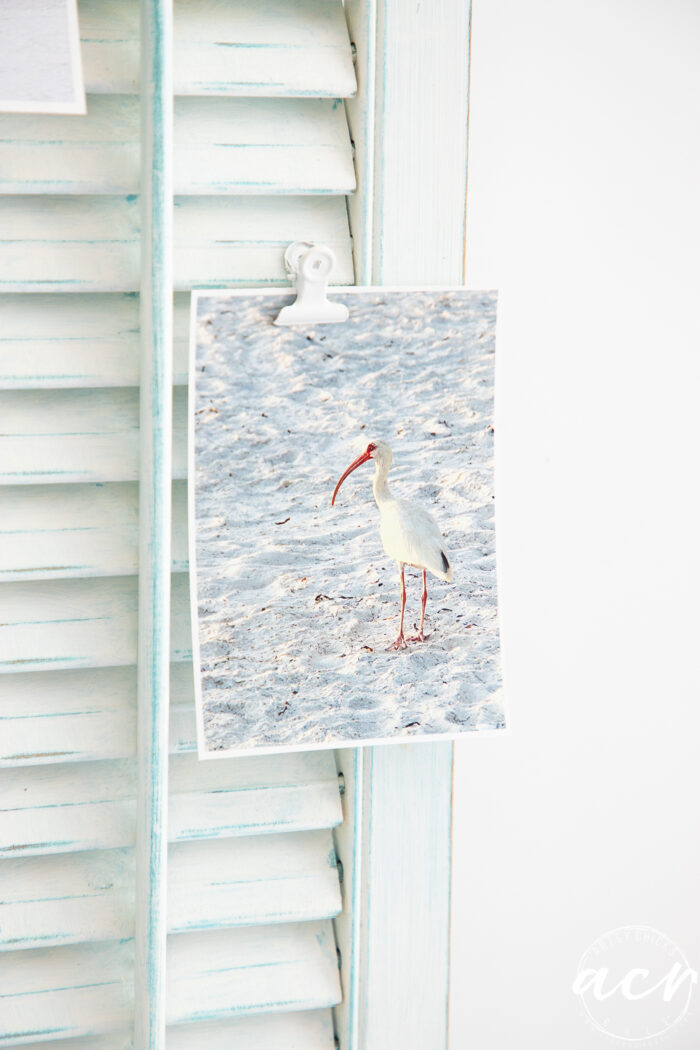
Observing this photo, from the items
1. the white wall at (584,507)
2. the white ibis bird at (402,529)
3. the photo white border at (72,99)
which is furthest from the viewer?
the white wall at (584,507)

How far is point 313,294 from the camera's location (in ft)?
2.41

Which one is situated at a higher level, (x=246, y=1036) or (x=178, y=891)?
(x=178, y=891)

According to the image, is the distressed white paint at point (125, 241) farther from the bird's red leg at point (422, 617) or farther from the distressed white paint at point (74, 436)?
the bird's red leg at point (422, 617)

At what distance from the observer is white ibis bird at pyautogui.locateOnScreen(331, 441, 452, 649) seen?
770 mm

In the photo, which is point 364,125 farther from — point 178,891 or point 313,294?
point 178,891

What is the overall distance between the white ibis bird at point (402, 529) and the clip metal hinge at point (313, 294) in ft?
0.34

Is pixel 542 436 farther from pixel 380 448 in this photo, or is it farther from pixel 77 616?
pixel 77 616

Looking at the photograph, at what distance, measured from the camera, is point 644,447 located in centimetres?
98

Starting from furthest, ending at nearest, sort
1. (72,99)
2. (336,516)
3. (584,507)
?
(584,507), (336,516), (72,99)

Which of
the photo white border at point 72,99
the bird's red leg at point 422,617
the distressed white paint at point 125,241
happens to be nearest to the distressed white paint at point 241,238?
the distressed white paint at point 125,241

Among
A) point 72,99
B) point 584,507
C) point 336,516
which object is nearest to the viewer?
point 72,99

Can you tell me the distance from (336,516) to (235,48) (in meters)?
0.35

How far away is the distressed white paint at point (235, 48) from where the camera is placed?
0.72m
